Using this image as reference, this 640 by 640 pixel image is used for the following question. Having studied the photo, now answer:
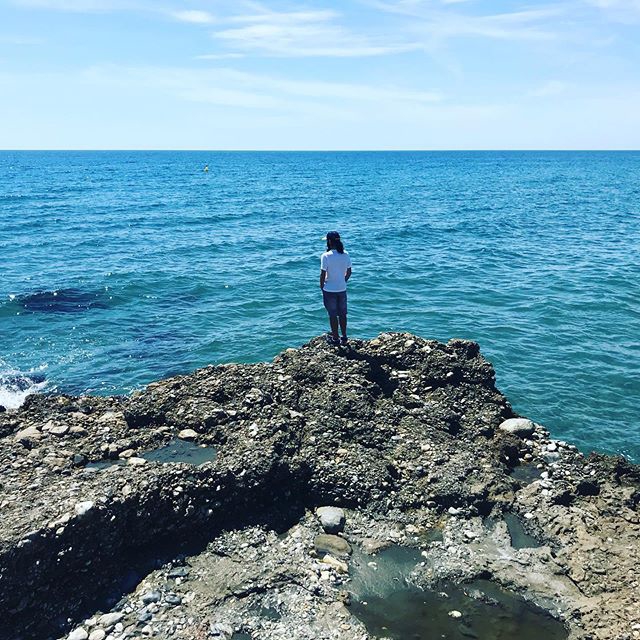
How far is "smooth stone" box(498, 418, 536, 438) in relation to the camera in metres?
13.2

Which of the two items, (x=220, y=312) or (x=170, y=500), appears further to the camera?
(x=220, y=312)

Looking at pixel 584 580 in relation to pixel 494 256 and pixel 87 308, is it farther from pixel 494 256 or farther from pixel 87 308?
pixel 494 256

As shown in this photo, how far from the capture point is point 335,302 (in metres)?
15.2

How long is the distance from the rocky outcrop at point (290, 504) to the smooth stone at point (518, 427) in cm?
3

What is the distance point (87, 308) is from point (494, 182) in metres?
95.5

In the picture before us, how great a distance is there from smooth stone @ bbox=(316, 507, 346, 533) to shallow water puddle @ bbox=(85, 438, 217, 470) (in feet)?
8.12

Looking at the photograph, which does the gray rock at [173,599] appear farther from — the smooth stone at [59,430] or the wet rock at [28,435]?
the smooth stone at [59,430]

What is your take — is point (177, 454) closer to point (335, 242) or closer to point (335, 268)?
point (335, 268)

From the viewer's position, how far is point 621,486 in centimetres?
1138

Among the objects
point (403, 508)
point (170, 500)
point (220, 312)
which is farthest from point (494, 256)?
point (170, 500)

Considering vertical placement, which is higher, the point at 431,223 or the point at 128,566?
the point at 431,223

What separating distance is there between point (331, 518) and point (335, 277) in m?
6.80

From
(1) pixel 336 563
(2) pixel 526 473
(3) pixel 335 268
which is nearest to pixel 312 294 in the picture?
(3) pixel 335 268

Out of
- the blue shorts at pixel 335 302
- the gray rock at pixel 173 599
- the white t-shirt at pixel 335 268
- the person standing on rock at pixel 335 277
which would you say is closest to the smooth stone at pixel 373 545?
the gray rock at pixel 173 599
